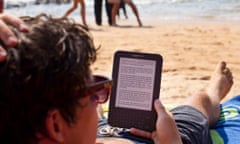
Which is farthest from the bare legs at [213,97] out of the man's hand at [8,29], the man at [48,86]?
the man's hand at [8,29]

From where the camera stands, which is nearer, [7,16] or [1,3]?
[7,16]

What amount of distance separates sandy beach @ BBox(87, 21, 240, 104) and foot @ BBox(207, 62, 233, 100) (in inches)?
50.5

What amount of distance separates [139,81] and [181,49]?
16.5 ft

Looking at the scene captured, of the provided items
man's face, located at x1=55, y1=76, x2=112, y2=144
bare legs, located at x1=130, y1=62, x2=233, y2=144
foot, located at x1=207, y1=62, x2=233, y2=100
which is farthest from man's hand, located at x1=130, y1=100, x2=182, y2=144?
foot, located at x1=207, y1=62, x2=233, y2=100

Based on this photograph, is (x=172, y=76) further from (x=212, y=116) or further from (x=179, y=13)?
(x=179, y=13)

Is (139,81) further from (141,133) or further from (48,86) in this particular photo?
(48,86)

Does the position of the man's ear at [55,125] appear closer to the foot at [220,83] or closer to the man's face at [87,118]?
the man's face at [87,118]

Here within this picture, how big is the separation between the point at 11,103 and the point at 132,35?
24.4 ft

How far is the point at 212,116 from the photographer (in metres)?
2.57

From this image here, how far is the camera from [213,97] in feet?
8.83

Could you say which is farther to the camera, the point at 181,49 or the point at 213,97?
the point at 181,49

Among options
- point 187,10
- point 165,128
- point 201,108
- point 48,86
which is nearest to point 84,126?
point 48,86

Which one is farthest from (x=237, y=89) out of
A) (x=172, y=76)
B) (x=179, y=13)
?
(x=179, y=13)

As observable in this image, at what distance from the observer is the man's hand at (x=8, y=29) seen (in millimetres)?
1126
